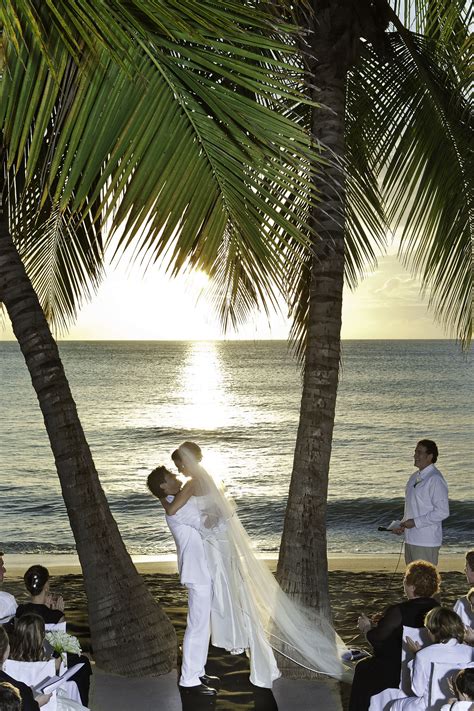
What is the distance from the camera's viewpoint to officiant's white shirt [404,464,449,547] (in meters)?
8.60

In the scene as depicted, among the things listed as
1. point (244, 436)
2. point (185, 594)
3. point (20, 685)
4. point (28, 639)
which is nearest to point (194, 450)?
point (28, 639)

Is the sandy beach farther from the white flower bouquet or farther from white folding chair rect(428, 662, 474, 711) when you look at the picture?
white folding chair rect(428, 662, 474, 711)

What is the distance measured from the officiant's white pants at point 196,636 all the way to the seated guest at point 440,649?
7.97 ft

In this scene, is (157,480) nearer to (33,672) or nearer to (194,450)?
(194,450)

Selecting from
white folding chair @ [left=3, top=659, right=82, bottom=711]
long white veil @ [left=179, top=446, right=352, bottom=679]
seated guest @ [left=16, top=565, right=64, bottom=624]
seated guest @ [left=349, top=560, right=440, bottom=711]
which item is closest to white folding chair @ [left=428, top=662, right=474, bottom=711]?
seated guest @ [left=349, top=560, right=440, bottom=711]

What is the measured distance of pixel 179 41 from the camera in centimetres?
348

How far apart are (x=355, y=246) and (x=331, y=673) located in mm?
4517

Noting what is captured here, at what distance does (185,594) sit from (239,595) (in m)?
3.87

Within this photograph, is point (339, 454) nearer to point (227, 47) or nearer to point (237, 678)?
point (237, 678)

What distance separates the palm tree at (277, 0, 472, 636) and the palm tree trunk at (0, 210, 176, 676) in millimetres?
1182

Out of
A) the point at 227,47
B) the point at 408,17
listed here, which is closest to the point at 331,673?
the point at 408,17

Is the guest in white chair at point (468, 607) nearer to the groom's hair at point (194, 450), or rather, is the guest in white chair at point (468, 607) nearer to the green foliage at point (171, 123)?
the groom's hair at point (194, 450)

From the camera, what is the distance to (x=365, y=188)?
9875 millimetres

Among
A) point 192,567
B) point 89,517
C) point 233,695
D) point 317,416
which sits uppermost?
point 317,416
